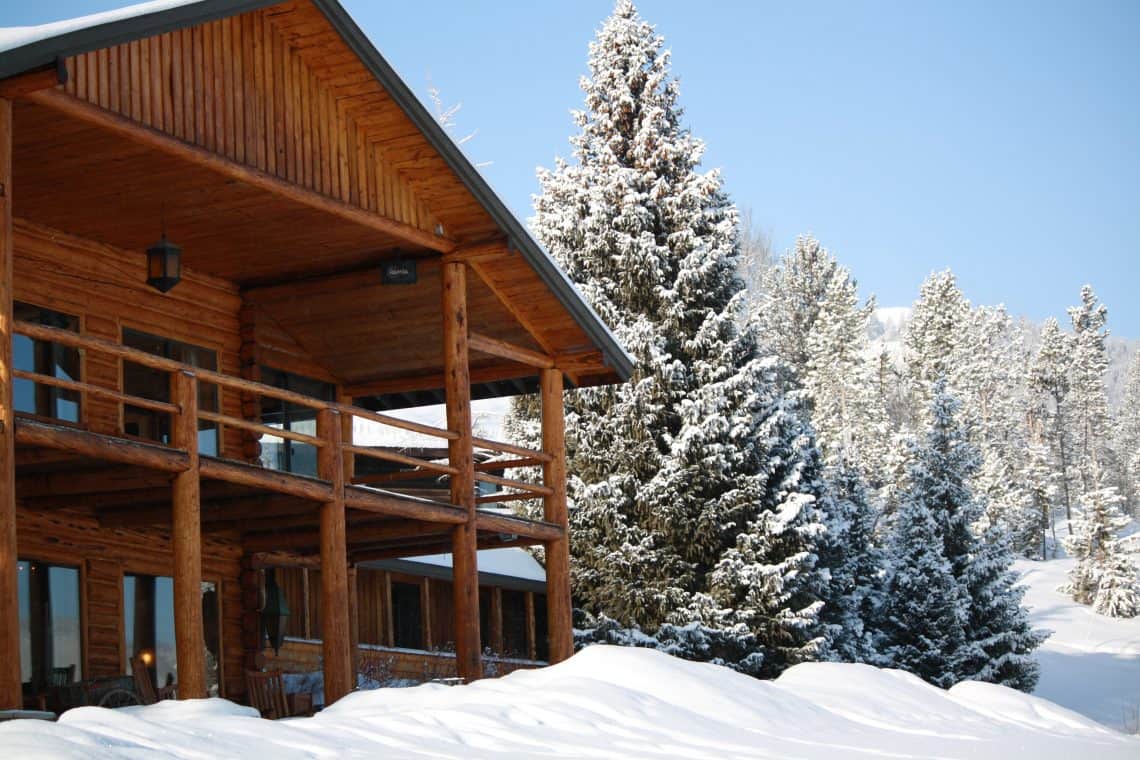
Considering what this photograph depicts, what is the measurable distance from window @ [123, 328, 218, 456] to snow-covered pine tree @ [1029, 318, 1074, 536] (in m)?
70.1

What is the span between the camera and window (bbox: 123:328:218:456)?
54.5ft

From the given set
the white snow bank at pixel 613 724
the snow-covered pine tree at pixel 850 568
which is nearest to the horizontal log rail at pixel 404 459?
the white snow bank at pixel 613 724

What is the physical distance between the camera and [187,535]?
43.1ft

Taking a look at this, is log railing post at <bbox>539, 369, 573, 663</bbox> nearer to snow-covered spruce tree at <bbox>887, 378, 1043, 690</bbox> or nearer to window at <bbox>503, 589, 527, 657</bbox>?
window at <bbox>503, 589, 527, 657</bbox>

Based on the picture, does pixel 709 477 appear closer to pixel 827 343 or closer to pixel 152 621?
pixel 152 621

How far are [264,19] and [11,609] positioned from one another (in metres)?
6.57

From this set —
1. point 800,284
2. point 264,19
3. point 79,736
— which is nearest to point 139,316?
point 264,19

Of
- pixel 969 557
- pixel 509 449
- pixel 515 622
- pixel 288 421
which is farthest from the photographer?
pixel 969 557

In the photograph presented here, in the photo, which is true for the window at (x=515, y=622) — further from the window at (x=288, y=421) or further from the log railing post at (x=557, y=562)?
the log railing post at (x=557, y=562)

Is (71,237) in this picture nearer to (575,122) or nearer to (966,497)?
(575,122)

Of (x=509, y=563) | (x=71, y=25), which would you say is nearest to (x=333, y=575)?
(x=71, y=25)

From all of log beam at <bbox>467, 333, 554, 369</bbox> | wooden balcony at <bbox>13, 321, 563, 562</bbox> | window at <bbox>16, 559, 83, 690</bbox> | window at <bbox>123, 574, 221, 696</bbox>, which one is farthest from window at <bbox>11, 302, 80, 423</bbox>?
log beam at <bbox>467, 333, 554, 369</bbox>

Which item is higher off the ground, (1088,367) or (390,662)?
(1088,367)

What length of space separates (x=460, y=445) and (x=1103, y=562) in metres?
44.2
